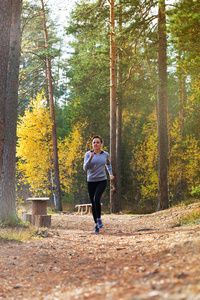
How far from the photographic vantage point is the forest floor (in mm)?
2389

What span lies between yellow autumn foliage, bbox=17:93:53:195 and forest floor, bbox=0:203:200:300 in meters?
13.9

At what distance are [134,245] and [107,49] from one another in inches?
485

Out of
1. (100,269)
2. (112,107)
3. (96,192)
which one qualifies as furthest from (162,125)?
(100,269)

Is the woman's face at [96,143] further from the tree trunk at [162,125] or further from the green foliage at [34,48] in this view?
the tree trunk at [162,125]

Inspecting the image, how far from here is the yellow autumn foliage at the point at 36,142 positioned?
19000mm

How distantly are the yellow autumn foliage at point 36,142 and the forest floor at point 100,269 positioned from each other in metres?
13.9

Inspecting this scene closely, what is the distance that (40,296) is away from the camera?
2936 millimetres

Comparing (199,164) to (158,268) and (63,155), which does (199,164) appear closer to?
(63,155)

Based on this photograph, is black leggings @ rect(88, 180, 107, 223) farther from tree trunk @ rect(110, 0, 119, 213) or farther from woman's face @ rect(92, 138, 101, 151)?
tree trunk @ rect(110, 0, 119, 213)

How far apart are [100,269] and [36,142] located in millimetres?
16592

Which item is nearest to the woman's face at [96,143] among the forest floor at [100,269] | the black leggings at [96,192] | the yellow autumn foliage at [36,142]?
the black leggings at [96,192]

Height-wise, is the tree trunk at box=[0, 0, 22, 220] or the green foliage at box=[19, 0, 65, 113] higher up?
the green foliage at box=[19, 0, 65, 113]

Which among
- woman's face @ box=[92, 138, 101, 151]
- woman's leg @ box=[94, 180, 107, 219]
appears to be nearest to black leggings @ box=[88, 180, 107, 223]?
woman's leg @ box=[94, 180, 107, 219]

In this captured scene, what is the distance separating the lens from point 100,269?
145 inches
